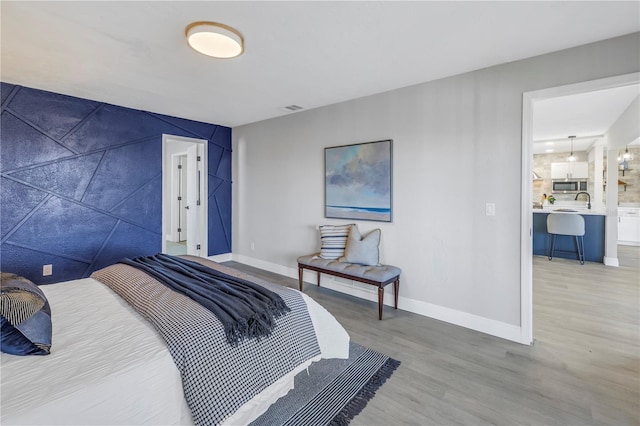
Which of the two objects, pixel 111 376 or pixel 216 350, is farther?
pixel 216 350

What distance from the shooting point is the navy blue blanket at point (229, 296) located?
1.49m

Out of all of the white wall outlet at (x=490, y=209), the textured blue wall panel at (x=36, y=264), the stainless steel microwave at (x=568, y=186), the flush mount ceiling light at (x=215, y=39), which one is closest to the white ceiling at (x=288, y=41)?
the flush mount ceiling light at (x=215, y=39)

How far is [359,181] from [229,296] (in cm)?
235

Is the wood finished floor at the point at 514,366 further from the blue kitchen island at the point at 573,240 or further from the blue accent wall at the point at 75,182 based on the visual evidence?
the blue accent wall at the point at 75,182

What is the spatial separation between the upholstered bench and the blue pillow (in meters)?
2.46

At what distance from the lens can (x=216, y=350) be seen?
1338 mm

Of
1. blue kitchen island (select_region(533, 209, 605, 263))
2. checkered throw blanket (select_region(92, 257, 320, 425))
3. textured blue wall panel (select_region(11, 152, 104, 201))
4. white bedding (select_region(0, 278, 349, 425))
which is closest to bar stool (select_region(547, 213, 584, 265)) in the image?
blue kitchen island (select_region(533, 209, 605, 263))

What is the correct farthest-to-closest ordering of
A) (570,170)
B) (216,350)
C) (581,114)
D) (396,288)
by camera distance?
1. (570,170)
2. (581,114)
3. (396,288)
4. (216,350)

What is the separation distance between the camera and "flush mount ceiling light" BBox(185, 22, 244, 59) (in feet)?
6.52

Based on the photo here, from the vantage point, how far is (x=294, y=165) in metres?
4.36

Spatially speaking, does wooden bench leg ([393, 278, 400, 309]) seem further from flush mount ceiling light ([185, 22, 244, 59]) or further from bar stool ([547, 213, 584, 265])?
bar stool ([547, 213, 584, 265])

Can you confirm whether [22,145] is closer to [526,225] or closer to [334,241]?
[334,241]

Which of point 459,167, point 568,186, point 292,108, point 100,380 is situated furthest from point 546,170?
point 100,380

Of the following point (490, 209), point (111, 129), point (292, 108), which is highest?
point (292, 108)
